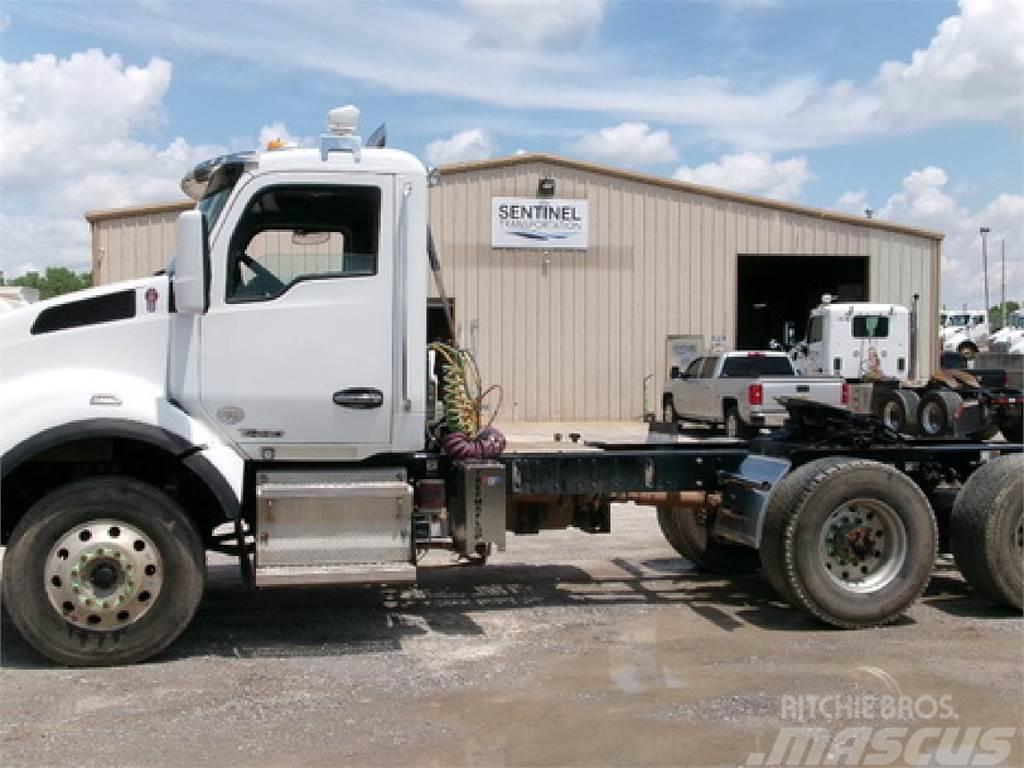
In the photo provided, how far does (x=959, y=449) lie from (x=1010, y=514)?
62 centimetres

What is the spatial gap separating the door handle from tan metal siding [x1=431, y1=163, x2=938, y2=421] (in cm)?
1847

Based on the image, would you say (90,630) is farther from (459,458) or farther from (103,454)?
(459,458)

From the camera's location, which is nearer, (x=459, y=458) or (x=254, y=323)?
(x=254, y=323)

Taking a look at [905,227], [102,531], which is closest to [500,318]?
[905,227]

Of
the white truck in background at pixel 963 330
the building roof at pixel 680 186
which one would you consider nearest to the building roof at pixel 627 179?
the building roof at pixel 680 186

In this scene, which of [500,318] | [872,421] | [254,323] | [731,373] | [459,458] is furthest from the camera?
[500,318]

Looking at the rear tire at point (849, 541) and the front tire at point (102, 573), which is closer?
the front tire at point (102, 573)

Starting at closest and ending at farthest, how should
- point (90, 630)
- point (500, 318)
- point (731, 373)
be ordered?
1. point (90, 630)
2. point (731, 373)
3. point (500, 318)

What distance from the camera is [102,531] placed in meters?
5.79

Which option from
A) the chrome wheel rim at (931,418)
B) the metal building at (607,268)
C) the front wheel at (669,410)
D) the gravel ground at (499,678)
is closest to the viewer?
the gravel ground at (499,678)

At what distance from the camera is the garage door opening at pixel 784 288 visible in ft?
106

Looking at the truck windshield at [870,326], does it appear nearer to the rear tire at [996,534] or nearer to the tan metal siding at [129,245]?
the tan metal siding at [129,245]

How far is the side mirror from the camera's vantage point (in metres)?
5.91

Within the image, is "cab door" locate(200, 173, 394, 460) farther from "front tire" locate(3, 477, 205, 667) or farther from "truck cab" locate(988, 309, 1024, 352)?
"truck cab" locate(988, 309, 1024, 352)
